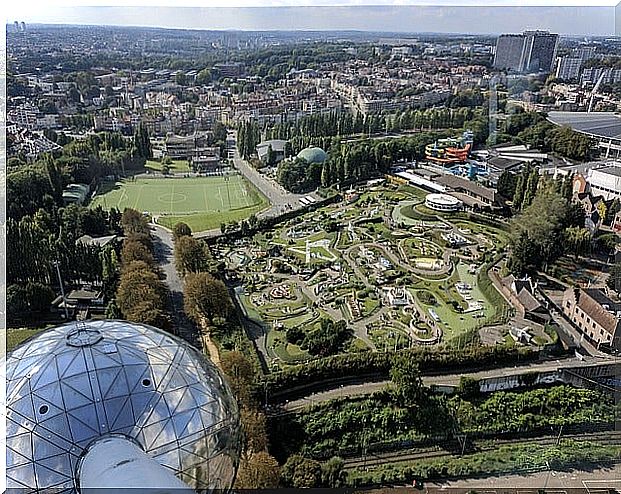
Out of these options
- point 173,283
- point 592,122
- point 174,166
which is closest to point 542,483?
point 173,283

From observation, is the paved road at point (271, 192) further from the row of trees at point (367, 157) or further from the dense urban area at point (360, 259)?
the row of trees at point (367, 157)

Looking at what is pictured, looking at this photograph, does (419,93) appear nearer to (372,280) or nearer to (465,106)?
(465,106)

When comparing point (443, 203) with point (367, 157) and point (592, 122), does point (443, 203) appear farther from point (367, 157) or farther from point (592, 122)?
point (592, 122)

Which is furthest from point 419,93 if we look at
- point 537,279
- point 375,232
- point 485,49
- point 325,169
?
point 537,279

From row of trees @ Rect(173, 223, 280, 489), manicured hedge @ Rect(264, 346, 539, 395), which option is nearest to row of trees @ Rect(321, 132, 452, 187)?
row of trees @ Rect(173, 223, 280, 489)

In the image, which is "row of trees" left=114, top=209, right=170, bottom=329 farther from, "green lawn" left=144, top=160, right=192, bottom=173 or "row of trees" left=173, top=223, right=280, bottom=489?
"green lawn" left=144, top=160, right=192, bottom=173
